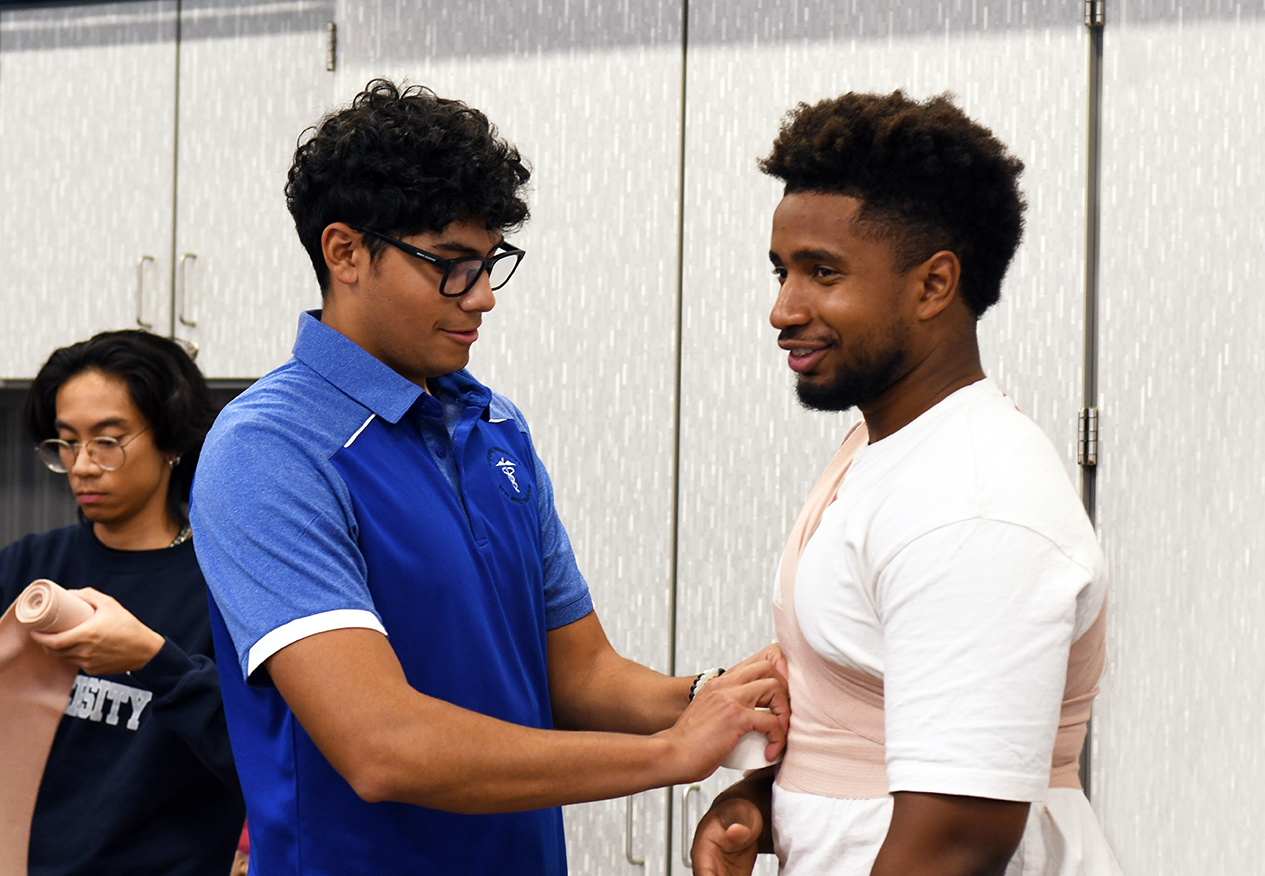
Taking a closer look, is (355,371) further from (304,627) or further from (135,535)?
(135,535)

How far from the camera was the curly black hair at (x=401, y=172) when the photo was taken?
1.21 metres

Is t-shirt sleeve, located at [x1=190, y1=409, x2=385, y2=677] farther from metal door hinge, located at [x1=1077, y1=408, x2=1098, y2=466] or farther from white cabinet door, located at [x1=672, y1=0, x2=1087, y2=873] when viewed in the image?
metal door hinge, located at [x1=1077, y1=408, x2=1098, y2=466]

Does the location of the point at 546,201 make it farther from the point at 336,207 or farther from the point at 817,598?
the point at 817,598

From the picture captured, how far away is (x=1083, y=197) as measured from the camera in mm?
1854

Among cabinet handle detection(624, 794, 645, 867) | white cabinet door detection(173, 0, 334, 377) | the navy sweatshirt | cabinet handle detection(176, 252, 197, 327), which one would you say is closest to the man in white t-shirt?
the navy sweatshirt

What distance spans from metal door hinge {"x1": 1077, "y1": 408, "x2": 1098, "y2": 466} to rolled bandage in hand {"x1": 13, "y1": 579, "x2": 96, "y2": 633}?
52.4 inches

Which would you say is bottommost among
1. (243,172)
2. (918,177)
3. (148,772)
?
(148,772)

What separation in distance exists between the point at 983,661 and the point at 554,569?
0.68m

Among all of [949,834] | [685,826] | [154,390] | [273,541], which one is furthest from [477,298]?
[685,826]

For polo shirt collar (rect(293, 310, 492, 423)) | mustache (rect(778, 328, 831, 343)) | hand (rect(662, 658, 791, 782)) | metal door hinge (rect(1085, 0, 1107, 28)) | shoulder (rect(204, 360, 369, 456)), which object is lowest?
hand (rect(662, 658, 791, 782))

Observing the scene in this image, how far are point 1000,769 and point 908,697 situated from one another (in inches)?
2.8

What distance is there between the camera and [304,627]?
105 centimetres

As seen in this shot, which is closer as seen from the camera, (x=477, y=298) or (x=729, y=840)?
(x=729, y=840)

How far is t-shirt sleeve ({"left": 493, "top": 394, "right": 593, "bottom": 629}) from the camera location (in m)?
1.42
